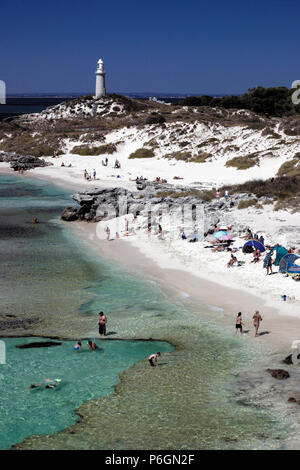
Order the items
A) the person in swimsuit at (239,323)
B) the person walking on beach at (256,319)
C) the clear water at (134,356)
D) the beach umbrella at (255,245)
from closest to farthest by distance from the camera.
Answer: the clear water at (134,356), the person walking on beach at (256,319), the person in swimsuit at (239,323), the beach umbrella at (255,245)

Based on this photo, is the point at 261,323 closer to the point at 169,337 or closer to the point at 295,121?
the point at 169,337

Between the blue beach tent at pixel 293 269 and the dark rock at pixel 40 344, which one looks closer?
the dark rock at pixel 40 344

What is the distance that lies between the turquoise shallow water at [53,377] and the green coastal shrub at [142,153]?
5139cm

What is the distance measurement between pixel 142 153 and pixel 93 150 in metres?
9.34

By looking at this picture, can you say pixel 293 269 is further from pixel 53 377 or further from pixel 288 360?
pixel 53 377

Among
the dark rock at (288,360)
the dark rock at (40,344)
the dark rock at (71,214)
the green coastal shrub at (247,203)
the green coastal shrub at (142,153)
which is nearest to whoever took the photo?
the dark rock at (288,360)

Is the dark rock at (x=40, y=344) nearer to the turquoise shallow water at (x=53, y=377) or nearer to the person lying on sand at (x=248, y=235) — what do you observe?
the turquoise shallow water at (x=53, y=377)

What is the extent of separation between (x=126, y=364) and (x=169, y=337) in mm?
2481

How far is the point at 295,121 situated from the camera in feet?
209

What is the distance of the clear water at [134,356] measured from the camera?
45.0ft

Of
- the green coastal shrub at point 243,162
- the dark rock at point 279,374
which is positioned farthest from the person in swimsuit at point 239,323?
the green coastal shrub at point 243,162

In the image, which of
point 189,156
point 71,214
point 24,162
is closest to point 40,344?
point 71,214

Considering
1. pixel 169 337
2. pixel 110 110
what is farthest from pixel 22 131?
pixel 169 337

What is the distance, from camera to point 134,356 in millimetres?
18344
